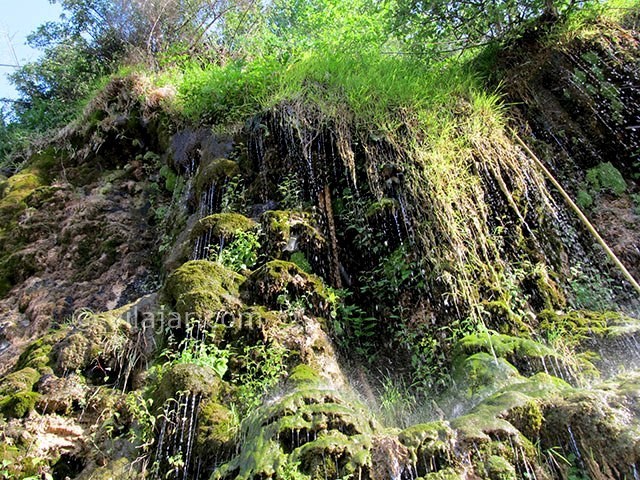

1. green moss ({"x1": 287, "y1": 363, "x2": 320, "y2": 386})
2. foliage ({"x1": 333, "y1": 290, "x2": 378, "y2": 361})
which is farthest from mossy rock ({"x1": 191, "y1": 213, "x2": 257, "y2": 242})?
green moss ({"x1": 287, "y1": 363, "x2": 320, "y2": 386})

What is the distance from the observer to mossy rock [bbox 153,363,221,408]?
10.2 feet

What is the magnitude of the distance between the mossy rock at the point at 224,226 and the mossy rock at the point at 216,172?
0.93 meters

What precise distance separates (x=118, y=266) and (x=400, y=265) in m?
3.60

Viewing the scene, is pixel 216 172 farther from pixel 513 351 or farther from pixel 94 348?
pixel 513 351

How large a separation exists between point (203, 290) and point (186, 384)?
3.19 feet

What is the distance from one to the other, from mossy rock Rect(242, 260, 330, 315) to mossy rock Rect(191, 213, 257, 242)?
63cm

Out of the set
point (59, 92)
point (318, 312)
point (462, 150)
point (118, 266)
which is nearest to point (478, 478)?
point (318, 312)

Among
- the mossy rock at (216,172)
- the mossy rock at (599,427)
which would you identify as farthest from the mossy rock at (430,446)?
the mossy rock at (216,172)

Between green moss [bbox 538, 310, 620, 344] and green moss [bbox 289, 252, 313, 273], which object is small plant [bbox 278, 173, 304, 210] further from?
green moss [bbox 538, 310, 620, 344]

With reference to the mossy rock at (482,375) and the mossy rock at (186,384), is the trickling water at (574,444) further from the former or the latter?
the mossy rock at (186,384)

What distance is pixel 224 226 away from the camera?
15.6 ft

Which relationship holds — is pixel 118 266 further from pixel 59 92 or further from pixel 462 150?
pixel 59 92

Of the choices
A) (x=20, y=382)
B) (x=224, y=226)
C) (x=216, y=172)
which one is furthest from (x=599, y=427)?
(x=216, y=172)

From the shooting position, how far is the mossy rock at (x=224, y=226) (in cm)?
473
